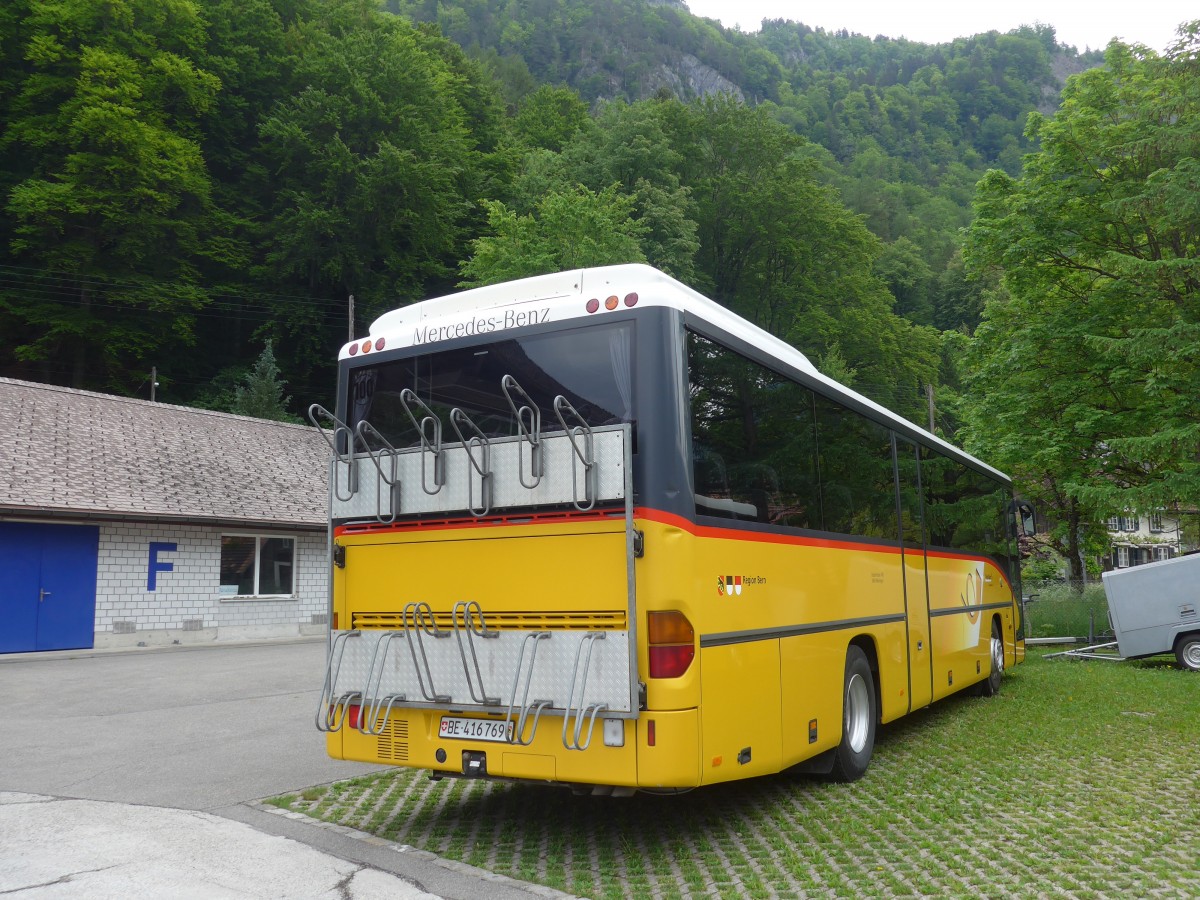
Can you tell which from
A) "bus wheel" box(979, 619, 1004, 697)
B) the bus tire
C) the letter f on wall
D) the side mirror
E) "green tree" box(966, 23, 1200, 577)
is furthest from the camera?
the letter f on wall

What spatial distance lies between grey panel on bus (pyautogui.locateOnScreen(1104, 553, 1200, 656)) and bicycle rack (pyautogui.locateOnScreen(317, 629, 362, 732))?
15.4m

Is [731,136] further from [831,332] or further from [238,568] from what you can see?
[238,568]

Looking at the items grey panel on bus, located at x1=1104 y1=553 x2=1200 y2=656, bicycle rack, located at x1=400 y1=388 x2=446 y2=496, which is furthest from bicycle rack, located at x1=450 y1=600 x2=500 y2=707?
grey panel on bus, located at x1=1104 y1=553 x2=1200 y2=656

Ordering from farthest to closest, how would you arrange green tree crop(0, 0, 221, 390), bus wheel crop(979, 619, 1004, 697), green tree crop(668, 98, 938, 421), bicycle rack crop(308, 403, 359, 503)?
green tree crop(668, 98, 938, 421), green tree crop(0, 0, 221, 390), bus wheel crop(979, 619, 1004, 697), bicycle rack crop(308, 403, 359, 503)

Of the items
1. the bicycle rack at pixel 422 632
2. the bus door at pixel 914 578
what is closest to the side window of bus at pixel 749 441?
the bicycle rack at pixel 422 632

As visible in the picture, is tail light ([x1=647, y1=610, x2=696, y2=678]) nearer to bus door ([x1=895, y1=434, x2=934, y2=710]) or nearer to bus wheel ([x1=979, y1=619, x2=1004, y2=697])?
bus door ([x1=895, y1=434, x2=934, y2=710])

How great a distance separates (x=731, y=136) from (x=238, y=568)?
121 feet

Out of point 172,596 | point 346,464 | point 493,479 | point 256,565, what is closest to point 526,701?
point 493,479

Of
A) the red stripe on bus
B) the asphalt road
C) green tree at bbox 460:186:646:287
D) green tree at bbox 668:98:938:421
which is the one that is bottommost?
the asphalt road

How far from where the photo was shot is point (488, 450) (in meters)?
6.19

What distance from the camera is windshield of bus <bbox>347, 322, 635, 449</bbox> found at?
6.02 meters

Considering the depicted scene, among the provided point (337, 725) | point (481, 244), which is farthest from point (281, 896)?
point (481, 244)

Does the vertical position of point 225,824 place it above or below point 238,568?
below

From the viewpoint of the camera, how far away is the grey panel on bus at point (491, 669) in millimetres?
5609
